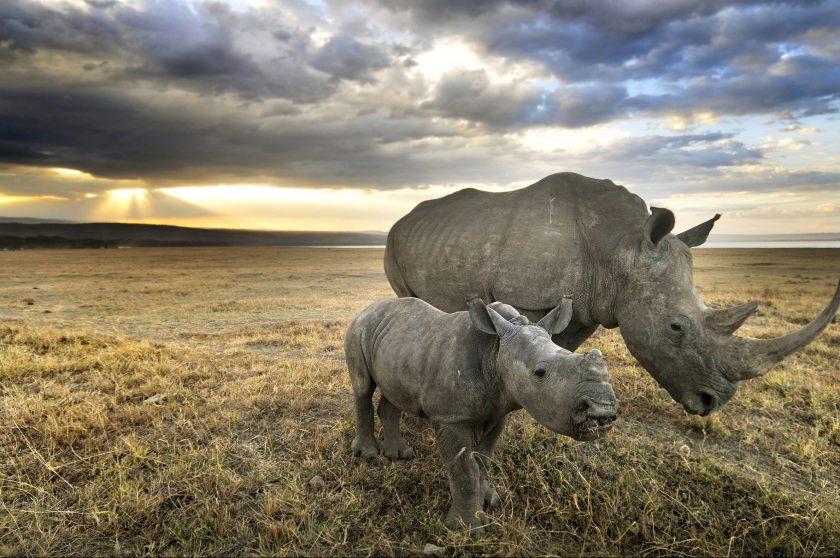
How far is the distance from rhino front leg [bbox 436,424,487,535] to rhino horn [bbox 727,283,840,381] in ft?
7.40

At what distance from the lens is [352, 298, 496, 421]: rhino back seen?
10.3ft

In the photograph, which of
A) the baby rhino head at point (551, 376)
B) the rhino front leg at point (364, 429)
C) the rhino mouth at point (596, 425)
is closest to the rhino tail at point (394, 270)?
the rhino front leg at point (364, 429)

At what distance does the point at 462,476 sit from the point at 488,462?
48cm

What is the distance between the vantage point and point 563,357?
2.55 m

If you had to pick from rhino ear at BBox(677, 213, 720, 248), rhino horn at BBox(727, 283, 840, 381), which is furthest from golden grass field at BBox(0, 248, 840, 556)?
rhino ear at BBox(677, 213, 720, 248)

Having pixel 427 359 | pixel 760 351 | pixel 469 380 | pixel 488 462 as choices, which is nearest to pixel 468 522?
pixel 488 462

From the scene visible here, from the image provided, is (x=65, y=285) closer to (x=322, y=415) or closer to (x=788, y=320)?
(x=322, y=415)

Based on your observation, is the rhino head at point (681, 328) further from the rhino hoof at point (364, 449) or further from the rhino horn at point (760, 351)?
the rhino hoof at point (364, 449)

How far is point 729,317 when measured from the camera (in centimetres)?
385

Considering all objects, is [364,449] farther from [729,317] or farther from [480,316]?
[729,317]

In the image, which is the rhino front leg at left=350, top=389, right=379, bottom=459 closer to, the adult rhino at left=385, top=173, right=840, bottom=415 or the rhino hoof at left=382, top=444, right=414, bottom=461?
the rhino hoof at left=382, top=444, right=414, bottom=461

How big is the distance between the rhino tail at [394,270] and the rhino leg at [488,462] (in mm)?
2886

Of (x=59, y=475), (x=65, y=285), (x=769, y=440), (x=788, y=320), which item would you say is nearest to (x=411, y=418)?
(x=59, y=475)

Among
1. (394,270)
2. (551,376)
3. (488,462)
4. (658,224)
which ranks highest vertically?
(658,224)
